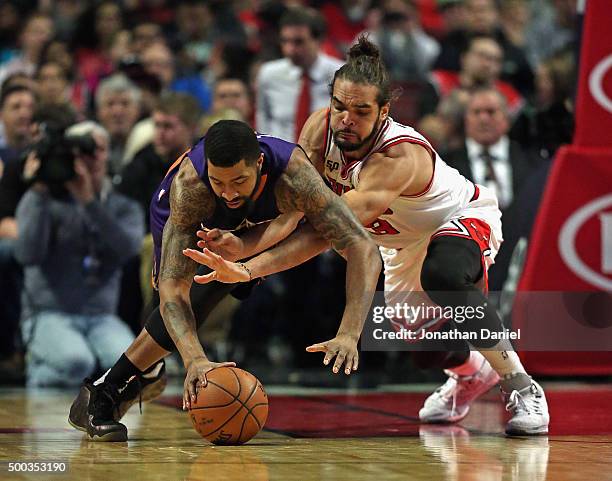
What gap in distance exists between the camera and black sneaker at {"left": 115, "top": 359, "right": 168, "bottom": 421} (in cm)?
597

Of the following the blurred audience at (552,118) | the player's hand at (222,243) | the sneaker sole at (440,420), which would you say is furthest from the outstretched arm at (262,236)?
the blurred audience at (552,118)

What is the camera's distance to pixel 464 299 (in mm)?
6086

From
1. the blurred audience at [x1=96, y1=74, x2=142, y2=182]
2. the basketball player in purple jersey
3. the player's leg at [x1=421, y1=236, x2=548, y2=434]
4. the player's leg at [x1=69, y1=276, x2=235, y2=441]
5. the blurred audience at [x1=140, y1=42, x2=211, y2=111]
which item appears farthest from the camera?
the blurred audience at [x1=140, y1=42, x2=211, y2=111]

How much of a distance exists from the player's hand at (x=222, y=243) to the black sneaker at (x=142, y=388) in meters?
0.89

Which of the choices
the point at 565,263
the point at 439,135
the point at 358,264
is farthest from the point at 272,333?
the point at 358,264

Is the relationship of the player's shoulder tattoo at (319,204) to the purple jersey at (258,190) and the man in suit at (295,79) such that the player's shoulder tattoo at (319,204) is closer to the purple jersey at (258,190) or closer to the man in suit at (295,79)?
the purple jersey at (258,190)

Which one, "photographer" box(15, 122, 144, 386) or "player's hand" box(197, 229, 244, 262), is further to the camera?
"photographer" box(15, 122, 144, 386)

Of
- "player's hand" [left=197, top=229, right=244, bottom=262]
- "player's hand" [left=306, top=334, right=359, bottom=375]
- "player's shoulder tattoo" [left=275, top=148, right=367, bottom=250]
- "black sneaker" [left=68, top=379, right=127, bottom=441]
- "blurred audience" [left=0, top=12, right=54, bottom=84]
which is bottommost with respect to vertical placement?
"black sneaker" [left=68, top=379, right=127, bottom=441]

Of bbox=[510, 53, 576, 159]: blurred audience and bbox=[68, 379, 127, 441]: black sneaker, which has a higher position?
bbox=[510, 53, 576, 159]: blurred audience

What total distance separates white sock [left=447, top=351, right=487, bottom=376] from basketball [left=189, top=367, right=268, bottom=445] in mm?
1788

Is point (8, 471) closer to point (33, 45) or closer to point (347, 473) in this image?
point (347, 473)

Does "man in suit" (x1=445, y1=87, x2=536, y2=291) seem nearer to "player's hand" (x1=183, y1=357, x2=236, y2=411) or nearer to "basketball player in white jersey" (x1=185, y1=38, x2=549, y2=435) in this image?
"basketball player in white jersey" (x1=185, y1=38, x2=549, y2=435)

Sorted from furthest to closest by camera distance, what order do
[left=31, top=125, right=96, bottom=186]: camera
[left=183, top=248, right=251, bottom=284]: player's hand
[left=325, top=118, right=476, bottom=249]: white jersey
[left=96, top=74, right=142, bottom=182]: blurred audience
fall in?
[left=96, top=74, right=142, bottom=182]: blurred audience
[left=31, top=125, right=96, bottom=186]: camera
[left=325, top=118, right=476, bottom=249]: white jersey
[left=183, top=248, right=251, bottom=284]: player's hand

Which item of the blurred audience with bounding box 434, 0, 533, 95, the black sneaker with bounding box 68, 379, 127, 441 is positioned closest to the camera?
the black sneaker with bounding box 68, 379, 127, 441
